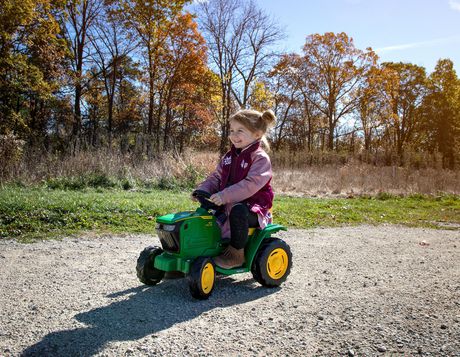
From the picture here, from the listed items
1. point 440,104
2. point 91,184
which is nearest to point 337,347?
point 91,184

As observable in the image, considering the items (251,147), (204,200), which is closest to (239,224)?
(204,200)

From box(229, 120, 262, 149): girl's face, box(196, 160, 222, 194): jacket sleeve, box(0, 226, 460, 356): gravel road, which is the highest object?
box(229, 120, 262, 149): girl's face

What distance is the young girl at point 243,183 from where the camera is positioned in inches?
156

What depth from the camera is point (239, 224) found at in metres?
3.94

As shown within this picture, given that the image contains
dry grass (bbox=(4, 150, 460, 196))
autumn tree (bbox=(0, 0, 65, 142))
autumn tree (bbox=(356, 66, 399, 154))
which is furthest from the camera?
autumn tree (bbox=(356, 66, 399, 154))

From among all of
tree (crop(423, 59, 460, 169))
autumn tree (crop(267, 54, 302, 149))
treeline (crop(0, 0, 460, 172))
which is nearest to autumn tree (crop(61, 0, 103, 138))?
treeline (crop(0, 0, 460, 172))

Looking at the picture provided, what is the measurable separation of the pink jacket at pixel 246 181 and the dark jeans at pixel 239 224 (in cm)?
10

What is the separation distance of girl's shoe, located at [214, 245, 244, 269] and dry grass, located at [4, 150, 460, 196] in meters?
9.46

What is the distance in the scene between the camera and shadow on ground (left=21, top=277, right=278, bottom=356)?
288 centimetres

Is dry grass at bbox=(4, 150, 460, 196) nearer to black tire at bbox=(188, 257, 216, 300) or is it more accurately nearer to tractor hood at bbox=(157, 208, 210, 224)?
tractor hood at bbox=(157, 208, 210, 224)

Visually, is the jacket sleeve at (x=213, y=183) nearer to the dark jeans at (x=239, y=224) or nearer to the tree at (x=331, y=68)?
the dark jeans at (x=239, y=224)

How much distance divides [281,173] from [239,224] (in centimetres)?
1584

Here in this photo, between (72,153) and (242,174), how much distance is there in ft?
35.5

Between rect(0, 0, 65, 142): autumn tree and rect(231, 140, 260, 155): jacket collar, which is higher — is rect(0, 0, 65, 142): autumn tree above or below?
above
